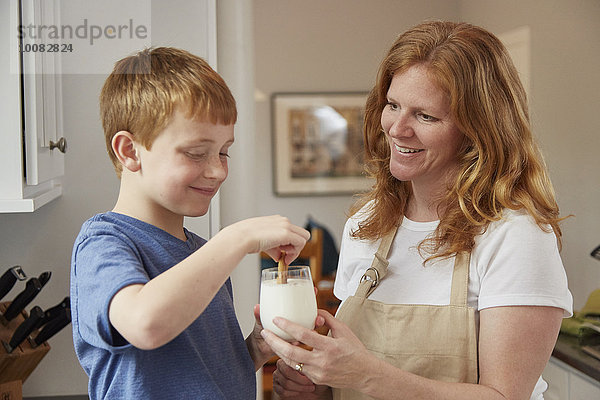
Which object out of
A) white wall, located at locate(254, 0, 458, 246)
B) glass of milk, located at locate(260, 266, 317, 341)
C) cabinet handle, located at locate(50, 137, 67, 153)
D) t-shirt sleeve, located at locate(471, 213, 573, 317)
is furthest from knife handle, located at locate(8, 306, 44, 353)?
white wall, located at locate(254, 0, 458, 246)

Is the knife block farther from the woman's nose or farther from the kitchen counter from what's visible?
the kitchen counter

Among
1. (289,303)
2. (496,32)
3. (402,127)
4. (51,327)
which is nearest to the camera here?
(289,303)

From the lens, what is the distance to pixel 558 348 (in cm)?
259

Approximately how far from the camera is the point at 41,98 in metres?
1.57

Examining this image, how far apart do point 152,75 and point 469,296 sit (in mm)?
719

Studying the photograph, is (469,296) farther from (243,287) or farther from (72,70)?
(72,70)

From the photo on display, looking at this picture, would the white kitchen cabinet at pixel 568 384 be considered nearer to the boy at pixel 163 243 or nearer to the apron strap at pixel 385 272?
the apron strap at pixel 385 272

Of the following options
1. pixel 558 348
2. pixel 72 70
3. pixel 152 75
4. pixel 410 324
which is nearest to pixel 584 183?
pixel 558 348

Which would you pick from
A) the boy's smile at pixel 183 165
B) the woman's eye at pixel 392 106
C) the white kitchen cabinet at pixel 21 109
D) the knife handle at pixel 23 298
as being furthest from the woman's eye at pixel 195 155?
the knife handle at pixel 23 298

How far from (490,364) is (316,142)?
15.3 ft

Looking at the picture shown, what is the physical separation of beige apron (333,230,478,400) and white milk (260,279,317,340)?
25cm

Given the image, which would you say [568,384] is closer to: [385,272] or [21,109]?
[385,272]

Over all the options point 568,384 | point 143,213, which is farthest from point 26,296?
point 568,384

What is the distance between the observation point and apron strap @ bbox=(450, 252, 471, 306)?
1236 millimetres
